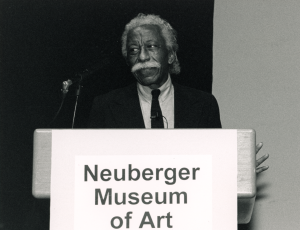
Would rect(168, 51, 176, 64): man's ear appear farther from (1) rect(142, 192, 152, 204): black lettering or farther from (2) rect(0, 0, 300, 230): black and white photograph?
(1) rect(142, 192, 152, 204): black lettering

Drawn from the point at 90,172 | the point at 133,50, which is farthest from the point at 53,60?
the point at 90,172

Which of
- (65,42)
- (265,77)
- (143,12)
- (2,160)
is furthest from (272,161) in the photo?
(2,160)

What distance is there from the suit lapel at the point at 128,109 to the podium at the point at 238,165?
1131 mm

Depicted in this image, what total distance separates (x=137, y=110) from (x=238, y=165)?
3.98 ft

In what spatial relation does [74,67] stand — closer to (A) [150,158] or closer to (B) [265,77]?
(B) [265,77]

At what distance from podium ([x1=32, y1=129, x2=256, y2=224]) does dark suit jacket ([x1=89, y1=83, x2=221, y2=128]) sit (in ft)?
3.59

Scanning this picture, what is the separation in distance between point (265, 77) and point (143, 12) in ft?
2.21

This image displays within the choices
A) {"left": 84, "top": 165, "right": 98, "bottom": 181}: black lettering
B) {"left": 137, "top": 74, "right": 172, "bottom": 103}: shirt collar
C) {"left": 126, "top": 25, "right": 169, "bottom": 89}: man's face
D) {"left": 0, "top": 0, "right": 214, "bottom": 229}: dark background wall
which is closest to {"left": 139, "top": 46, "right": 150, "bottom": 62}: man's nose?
{"left": 126, "top": 25, "right": 169, "bottom": 89}: man's face

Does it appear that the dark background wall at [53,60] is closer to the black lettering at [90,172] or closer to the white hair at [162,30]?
the white hair at [162,30]

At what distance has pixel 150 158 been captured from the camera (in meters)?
0.72

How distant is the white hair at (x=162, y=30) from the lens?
211 cm

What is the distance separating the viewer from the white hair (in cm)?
211

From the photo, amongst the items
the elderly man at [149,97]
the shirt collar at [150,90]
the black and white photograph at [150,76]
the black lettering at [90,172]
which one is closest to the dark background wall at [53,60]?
the black and white photograph at [150,76]

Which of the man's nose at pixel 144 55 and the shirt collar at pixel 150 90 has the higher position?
the man's nose at pixel 144 55
